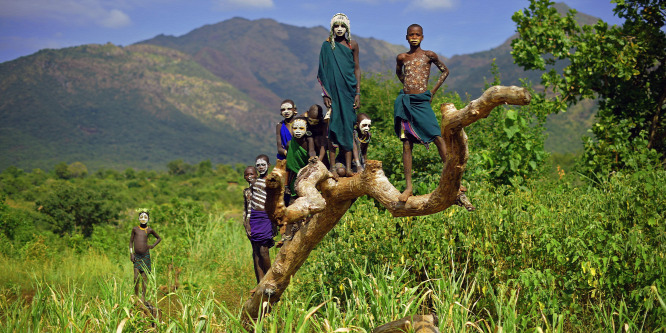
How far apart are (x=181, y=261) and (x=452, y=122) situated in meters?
7.92

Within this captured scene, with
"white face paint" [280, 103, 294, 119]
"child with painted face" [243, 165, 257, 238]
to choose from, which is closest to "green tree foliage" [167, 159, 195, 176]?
"child with painted face" [243, 165, 257, 238]

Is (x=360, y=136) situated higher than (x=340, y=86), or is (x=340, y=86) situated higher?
(x=340, y=86)

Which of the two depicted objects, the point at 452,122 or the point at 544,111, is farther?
the point at 544,111

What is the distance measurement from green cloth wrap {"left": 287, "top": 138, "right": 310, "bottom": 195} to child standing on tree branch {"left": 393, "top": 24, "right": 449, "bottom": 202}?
1109mm

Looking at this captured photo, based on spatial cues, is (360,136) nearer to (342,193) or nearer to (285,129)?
(342,193)

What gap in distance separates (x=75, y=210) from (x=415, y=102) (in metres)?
21.5

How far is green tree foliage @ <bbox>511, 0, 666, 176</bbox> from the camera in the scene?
1263cm

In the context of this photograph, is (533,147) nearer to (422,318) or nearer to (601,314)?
(601,314)

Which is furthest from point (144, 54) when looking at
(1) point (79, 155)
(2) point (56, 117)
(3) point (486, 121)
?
(3) point (486, 121)

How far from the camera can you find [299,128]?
551 centimetres

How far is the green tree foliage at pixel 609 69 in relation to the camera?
12.6 metres

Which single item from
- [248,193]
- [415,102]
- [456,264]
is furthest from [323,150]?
[456,264]

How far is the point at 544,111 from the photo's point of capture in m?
12.7

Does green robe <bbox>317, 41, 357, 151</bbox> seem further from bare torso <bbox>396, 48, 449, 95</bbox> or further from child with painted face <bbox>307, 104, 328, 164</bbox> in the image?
bare torso <bbox>396, 48, 449, 95</bbox>
